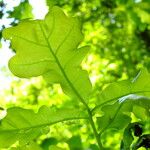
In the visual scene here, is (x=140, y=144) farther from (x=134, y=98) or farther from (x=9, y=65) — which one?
(x=9, y=65)

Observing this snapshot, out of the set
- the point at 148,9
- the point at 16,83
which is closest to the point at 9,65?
the point at 148,9

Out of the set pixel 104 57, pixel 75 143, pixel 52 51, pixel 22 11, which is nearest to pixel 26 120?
pixel 52 51

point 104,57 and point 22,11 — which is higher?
point 22,11

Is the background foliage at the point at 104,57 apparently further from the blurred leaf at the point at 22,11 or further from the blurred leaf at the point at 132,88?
the blurred leaf at the point at 132,88

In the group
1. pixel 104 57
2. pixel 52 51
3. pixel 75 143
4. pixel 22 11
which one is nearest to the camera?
pixel 52 51

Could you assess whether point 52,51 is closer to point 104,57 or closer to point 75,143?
point 75,143

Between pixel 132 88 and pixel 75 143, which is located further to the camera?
pixel 75 143

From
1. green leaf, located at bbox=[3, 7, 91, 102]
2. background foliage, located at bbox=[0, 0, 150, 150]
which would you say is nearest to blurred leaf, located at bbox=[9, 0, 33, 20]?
green leaf, located at bbox=[3, 7, 91, 102]
